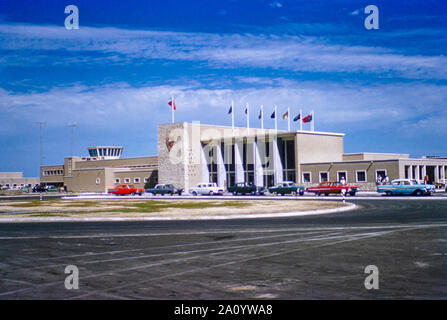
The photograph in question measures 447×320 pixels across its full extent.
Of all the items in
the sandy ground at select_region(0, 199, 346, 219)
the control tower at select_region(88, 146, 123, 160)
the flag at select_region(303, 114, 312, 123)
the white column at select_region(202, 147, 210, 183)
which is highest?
the flag at select_region(303, 114, 312, 123)

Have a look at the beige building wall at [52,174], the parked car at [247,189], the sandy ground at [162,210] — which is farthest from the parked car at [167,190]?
the beige building wall at [52,174]

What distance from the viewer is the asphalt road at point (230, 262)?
313 inches

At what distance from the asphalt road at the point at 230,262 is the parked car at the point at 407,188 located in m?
29.3

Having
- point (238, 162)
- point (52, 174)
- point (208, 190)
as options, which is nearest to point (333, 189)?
point (208, 190)

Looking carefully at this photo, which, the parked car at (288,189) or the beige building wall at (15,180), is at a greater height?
the beige building wall at (15,180)

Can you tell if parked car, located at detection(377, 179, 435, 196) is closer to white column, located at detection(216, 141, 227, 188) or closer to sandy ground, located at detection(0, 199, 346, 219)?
sandy ground, located at detection(0, 199, 346, 219)

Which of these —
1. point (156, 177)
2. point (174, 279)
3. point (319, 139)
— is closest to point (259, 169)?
point (319, 139)

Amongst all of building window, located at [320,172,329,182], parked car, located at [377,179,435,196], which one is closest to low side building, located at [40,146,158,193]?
building window, located at [320,172,329,182]

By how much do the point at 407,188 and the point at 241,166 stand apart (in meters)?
30.4

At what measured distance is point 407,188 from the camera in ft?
152

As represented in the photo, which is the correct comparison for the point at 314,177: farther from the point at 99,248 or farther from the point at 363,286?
the point at 363,286

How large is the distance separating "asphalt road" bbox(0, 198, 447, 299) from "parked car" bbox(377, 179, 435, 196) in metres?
29.3

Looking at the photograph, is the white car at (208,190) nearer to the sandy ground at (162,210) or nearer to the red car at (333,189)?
the red car at (333,189)

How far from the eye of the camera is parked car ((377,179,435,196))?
A: 149 ft
